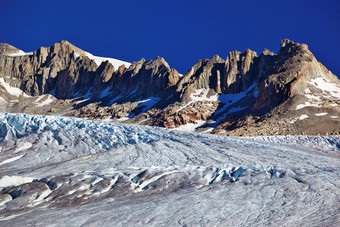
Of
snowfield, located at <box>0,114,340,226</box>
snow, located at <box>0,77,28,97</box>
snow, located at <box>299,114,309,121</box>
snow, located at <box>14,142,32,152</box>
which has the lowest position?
snowfield, located at <box>0,114,340,226</box>

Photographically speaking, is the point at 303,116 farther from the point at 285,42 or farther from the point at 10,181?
the point at 285,42

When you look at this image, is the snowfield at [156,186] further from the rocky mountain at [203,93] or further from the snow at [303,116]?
the snow at [303,116]

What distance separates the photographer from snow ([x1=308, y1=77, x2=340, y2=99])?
90713 mm

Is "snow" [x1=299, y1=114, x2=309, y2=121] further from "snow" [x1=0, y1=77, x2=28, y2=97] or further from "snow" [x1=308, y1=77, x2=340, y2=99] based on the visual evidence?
"snow" [x1=0, y1=77, x2=28, y2=97]

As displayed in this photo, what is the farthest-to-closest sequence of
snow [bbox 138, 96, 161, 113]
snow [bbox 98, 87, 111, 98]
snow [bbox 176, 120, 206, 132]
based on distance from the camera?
1. snow [bbox 98, 87, 111, 98]
2. snow [bbox 138, 96, 161, 113]
3. snow [bbox 176, 120, 206, 132]

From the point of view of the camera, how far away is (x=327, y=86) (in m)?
97.1

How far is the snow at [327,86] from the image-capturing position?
90.7 meters

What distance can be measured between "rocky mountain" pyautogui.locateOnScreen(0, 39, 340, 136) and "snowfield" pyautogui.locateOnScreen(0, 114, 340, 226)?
50530mm

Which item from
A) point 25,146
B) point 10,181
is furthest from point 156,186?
point 25,146

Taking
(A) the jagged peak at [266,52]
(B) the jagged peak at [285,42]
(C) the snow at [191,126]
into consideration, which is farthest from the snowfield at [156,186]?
(A) the jagged peak at [266,52]

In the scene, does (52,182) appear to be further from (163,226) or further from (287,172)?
(287,172)

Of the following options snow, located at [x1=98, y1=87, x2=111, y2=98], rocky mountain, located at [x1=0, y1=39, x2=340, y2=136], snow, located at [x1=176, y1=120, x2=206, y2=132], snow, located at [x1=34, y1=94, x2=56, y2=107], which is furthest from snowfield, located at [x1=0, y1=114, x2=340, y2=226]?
snow, located at [x1=34, y1=94, x2=56, y2=107]

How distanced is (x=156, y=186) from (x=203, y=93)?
117 m

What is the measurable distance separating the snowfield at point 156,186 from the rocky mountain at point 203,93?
5053 centimetres
